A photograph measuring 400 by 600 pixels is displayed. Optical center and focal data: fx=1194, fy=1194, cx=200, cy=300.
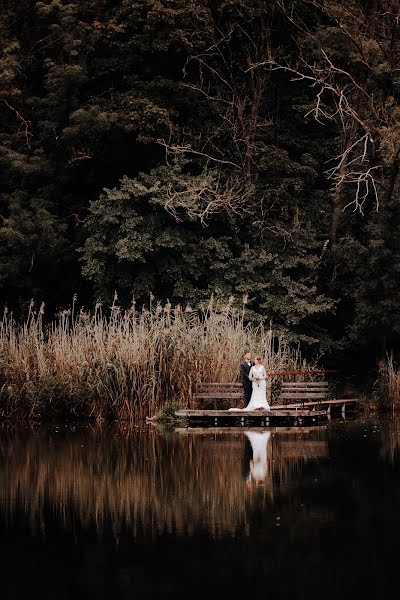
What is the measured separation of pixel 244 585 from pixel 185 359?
1228 centimetres

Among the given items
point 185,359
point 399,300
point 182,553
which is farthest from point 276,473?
point 399,300

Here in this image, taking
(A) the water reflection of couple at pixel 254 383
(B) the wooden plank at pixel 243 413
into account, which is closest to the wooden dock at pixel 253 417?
(B) the wooden plank at pixel 243 413

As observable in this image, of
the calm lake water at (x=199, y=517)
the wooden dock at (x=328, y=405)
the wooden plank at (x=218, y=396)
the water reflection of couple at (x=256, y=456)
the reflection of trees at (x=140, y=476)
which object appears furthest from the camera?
the wooden dock at (x=328, y=405)

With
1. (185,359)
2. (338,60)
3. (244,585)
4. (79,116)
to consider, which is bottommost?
(244,585)

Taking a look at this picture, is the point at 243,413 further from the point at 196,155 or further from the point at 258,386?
the point at 196,155

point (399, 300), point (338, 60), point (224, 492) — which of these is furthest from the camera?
point (338, 60)

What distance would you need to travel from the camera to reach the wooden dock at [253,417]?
63.6 feet

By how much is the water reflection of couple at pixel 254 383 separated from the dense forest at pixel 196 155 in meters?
5.87

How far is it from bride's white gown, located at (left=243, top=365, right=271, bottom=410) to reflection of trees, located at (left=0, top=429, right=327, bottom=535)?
62.4 inches

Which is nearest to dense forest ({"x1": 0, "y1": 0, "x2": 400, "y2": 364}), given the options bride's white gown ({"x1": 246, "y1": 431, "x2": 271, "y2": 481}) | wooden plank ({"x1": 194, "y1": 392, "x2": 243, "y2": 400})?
wooden plank ({"x1": 194, "y1": 392, "x2": 243, "y2": 400})

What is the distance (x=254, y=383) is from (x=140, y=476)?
640cm

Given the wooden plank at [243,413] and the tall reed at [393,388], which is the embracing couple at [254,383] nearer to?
the wooden plank at [243,413]

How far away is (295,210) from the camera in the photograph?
28.7 metres

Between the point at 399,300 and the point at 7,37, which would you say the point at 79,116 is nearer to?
the point at 7,37
